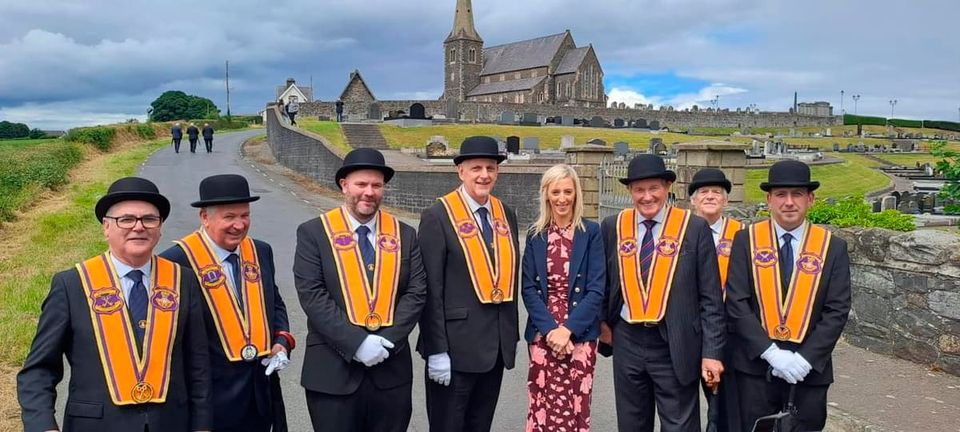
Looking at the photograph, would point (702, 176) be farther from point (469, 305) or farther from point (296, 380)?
point (296, 380)

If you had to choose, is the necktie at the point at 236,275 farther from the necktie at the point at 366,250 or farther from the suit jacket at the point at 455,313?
the suit jacket at the point at 455,313

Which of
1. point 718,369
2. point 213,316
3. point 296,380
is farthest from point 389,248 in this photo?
point 296,380

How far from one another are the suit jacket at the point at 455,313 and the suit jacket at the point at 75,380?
1.45m

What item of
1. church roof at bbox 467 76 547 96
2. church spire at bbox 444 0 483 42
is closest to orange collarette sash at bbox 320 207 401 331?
church roof at bbox 467 76 547 96

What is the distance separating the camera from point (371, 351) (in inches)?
142

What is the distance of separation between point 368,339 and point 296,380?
3.01 m

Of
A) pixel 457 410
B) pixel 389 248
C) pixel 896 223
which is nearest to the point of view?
pixel 389 248

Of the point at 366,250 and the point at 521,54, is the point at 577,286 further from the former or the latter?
the point at 521,54

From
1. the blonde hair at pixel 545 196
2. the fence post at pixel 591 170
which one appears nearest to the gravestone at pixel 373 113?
the fence post at pixel 591 170

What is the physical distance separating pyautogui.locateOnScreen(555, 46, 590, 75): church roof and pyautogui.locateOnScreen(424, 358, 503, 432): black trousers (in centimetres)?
7999

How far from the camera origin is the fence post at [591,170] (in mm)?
14992

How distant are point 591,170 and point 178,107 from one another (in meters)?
90.2

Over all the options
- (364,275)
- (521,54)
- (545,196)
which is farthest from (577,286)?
(521,54)

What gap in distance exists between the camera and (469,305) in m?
4.18
